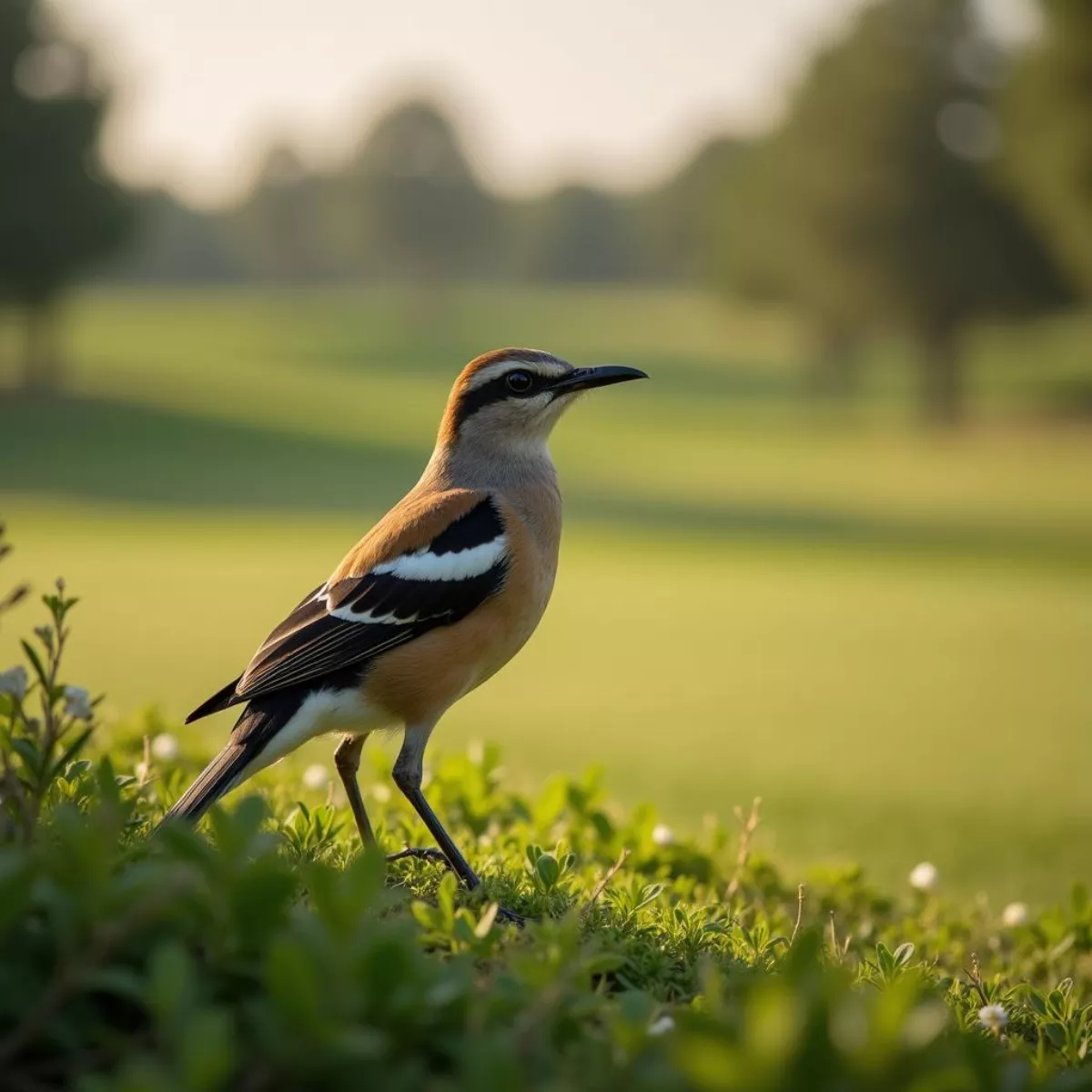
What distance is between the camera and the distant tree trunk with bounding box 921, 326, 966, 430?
173ft

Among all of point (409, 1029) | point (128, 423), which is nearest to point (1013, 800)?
point (409, 1029)

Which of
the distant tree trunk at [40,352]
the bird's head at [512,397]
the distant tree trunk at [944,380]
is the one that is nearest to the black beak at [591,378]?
the bird's head at [512,397]

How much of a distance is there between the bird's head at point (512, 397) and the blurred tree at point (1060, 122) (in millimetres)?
36365

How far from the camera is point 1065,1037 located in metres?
3.75

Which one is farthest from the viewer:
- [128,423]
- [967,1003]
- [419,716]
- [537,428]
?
[128,423]

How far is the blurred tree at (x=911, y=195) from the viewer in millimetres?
49438

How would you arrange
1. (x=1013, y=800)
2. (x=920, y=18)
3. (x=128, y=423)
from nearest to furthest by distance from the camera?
1. (x=1013, y=800)
2. (x=128, y=423)
3. (x=920, y=18)

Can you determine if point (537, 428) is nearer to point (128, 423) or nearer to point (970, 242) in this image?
point (128, 423)

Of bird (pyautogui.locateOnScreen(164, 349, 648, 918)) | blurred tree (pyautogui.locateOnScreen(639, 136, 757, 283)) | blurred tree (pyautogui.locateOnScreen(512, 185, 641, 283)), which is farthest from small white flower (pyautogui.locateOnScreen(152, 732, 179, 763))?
blurred tree (pyautogui.locateOnScreen(512, 185, 641, 283))

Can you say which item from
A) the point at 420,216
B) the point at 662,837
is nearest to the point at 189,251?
the point at 420,216

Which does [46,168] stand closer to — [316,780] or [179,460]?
[179,460]

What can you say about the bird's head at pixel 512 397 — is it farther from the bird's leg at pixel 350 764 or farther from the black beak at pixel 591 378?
the bird's leg at pixel 350 764

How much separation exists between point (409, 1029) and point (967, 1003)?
7.30ft

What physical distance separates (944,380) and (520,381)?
52.3 metres
